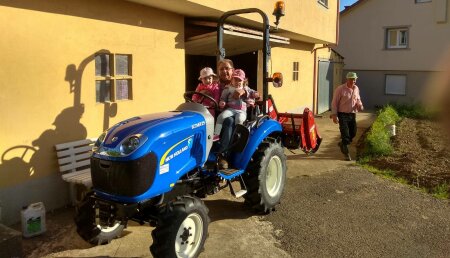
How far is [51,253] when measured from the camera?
383 centimetres

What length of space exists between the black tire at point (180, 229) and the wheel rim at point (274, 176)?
165 cm

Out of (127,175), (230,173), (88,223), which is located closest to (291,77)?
(230,173)

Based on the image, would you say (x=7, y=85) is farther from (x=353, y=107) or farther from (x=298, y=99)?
(x=298, y=99)

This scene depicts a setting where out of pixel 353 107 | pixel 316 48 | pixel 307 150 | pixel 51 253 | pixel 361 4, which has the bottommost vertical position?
pixel 51 253

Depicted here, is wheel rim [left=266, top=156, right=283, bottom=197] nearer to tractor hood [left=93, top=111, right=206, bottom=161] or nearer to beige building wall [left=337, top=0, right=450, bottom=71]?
tractor hood [left=93, top=111, right=206, bottom=161]

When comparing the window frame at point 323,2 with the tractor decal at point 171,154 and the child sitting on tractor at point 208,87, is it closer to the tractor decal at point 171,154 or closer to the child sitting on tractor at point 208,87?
the child sitting on tractor at point 208,87

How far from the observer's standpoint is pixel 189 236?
3.51 meters

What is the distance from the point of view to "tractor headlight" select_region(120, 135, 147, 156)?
3.27m

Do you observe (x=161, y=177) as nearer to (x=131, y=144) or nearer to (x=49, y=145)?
(x=131, y=144)

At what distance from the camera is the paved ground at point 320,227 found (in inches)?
154

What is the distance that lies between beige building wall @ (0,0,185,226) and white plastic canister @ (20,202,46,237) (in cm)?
45

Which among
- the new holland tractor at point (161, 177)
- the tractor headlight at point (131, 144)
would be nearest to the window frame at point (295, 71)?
the new holland tractor at point (161, 177)

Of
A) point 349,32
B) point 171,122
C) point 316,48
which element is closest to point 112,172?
point 171,122

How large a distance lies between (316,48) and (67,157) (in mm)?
11218
